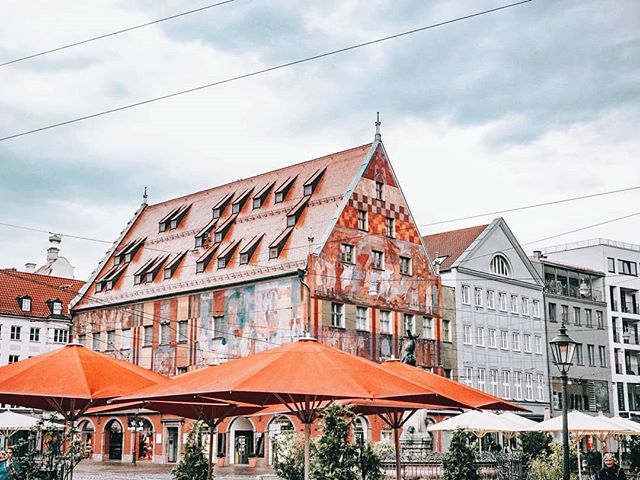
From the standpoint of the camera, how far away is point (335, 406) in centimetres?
1447

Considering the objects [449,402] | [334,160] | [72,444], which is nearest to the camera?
[449,402]

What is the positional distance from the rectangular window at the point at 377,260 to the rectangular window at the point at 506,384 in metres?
14.0

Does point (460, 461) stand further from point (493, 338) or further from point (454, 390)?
point (493, 338)

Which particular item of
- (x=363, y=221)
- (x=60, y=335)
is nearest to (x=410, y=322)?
(x=363, y=221)

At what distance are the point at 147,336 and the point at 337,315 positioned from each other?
13.3m

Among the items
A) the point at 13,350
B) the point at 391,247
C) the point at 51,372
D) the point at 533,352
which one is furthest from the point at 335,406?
the point at 13,350

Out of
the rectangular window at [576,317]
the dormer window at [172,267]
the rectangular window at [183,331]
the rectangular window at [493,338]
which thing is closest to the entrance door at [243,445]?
the rectangular window at [183,331]

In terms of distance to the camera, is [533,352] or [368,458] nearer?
[368,458]

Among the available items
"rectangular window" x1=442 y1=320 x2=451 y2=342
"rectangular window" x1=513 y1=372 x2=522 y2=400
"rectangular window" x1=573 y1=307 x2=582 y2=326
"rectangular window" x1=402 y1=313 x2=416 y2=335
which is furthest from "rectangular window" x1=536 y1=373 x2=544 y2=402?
"rectangular window" x1=402 y1=313 x2=416 y2=335

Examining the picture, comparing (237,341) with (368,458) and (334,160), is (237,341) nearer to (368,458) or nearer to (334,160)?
(334,160)

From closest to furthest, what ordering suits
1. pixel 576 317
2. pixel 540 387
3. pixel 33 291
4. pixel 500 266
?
pixel 500 266
pixel 540 387
pixel 33 291
pixel 576 317

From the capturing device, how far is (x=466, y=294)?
54.7 m

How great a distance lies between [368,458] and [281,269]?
96.3 feet

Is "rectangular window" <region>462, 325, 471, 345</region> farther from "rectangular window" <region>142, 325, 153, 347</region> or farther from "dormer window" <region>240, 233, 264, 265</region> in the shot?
"rectangular window" <region>142, 325, 153, 347</region>
